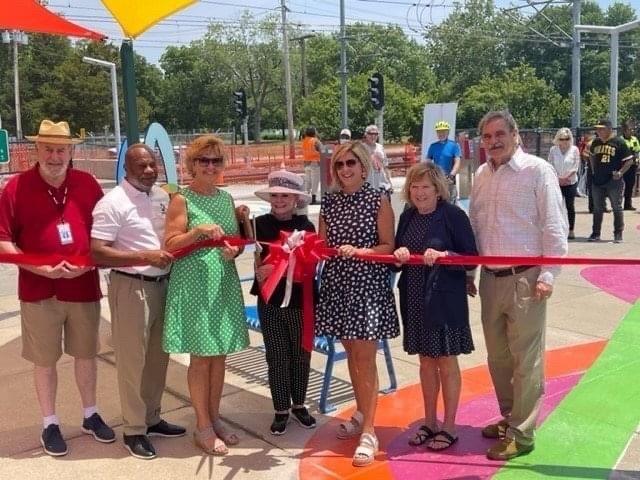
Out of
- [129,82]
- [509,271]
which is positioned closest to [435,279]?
[509,271]

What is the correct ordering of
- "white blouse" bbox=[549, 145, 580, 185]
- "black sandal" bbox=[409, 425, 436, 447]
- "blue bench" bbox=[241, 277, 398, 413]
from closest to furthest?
"black sandal" bbox=[409, 425, 436, 447], "blue bench" bbox=[241, 277, 398, 413], "white blouse" bbox=[549, 145, 580, 185]

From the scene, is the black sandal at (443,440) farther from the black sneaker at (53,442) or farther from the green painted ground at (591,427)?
the black sneaker at (53,442)

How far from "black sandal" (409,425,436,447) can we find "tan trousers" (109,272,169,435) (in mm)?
1535

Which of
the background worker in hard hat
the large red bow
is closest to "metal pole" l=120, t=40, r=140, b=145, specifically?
the large red bow

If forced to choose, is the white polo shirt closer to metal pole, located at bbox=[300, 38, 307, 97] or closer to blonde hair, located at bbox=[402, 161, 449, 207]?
blonde hair, located at bbox=[402, 161, 449, 207]

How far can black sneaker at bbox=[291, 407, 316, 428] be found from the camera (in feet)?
14.2

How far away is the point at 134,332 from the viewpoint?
3.88 m

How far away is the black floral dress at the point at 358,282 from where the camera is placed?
3.75 meters

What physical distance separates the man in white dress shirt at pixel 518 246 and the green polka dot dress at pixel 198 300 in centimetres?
143

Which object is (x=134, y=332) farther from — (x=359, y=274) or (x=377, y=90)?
(x=377, y=90)

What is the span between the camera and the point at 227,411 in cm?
461

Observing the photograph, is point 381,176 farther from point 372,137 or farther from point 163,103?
point 163,103

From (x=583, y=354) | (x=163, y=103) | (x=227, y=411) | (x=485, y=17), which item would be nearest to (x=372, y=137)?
(x=583, y=354)

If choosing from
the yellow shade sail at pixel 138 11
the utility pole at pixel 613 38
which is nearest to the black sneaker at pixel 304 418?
the yellow shade sail at pixel 138 11
